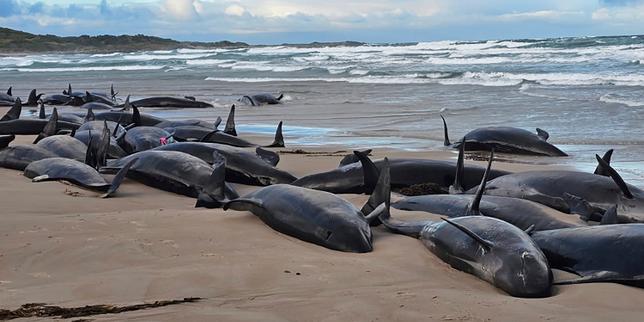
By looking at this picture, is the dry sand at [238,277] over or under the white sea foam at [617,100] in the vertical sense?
over

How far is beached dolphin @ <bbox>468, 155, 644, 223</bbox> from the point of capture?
5.79 m

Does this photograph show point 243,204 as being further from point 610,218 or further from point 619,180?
point 619,180

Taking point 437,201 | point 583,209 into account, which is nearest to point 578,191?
point 583,209

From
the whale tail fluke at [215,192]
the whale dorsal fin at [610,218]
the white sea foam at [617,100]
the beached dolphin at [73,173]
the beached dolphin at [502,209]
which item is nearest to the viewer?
the whale dorsal fin at [610,218]

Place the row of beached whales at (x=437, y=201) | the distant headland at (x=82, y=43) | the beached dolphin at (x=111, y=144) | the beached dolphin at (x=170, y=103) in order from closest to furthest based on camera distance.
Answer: the row of beached whales at (x=437, y=201)
the beached dolphin at (x=111, y=144)
the beached dolphin at (x=170, y=103)
the distant headland at (x=82, y=43)

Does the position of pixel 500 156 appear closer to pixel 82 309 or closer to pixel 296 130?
pixel 296 130

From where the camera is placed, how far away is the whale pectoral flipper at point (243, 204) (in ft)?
18.5

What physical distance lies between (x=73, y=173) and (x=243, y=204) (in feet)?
7.73

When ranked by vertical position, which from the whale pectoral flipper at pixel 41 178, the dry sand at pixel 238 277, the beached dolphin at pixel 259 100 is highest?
the dry sand at pixel 238 277

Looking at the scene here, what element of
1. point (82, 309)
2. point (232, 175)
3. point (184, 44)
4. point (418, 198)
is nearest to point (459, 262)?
point (418, 198)

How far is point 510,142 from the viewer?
10180mm

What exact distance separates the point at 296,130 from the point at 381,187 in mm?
8127

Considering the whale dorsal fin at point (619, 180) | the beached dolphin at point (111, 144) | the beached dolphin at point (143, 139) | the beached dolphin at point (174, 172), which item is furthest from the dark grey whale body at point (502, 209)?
the beached dolphin at point (143, 139)

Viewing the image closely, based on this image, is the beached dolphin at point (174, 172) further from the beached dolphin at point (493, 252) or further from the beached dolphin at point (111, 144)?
the beached dolphin at point (493, 252)
